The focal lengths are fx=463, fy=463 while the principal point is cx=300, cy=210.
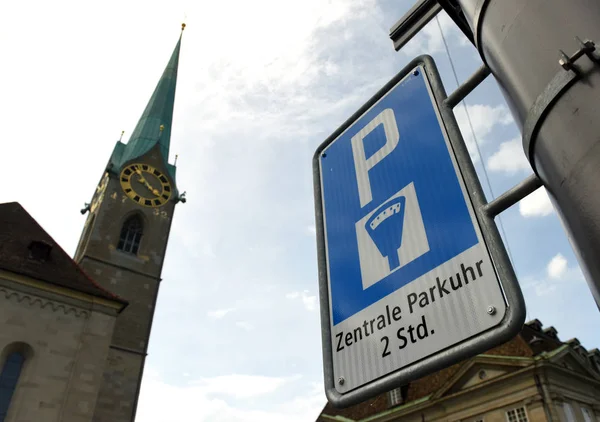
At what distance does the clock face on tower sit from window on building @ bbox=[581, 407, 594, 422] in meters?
28.9

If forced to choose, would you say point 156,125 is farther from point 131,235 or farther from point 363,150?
point 363,150

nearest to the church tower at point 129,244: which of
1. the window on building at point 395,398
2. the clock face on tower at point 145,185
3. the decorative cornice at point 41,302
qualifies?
the clock face on tower at point 145,185

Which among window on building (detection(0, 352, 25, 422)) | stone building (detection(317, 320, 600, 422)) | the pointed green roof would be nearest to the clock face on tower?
the pointed green roof

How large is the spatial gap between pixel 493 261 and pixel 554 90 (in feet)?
1.86

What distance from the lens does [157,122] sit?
137 feet

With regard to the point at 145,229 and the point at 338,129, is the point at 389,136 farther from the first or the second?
the point at 145,229

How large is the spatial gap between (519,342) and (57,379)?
22.2 meters

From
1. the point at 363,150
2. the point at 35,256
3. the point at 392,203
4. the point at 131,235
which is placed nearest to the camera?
the point at 392,203

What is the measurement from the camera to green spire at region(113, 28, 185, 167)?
37750mm

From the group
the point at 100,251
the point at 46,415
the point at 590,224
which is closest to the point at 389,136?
the point at 590,224

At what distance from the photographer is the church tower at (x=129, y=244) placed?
25125 millimetres

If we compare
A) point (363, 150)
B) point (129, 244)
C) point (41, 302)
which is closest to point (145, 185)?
point (129, 244)

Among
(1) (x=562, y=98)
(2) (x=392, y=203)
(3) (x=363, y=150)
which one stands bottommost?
(1) (x=562, y=98)

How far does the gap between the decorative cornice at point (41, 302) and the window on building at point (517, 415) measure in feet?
67.2
